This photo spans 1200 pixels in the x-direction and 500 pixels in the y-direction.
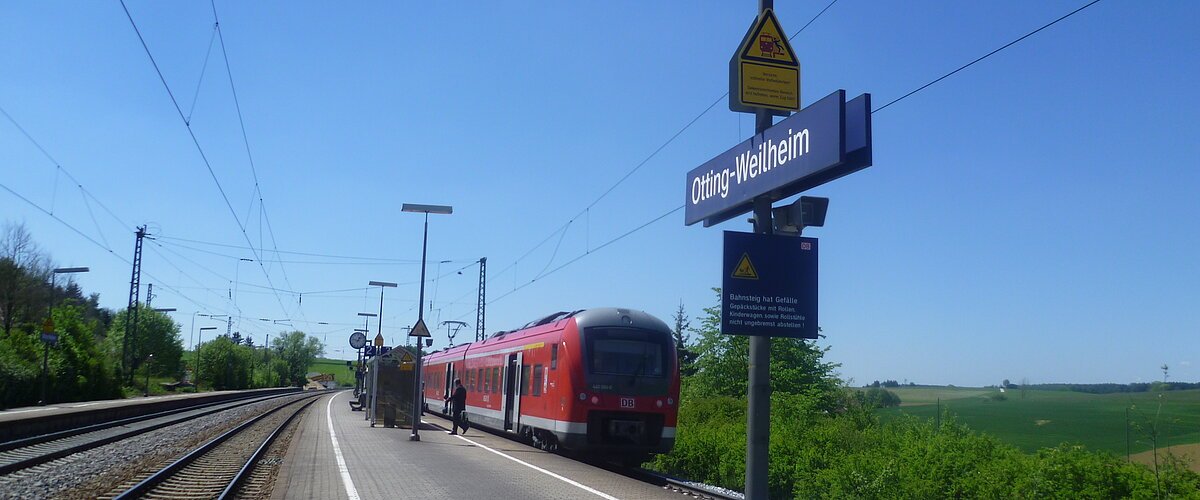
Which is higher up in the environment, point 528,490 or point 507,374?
point 507,374

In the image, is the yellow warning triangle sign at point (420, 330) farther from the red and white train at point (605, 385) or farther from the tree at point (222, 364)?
the tree at point (222, 364)

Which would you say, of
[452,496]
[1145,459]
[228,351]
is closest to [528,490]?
[452,496]

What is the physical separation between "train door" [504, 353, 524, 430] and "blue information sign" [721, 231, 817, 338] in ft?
46.5

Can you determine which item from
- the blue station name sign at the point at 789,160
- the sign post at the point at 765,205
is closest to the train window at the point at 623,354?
the blue station name sign at the point at 789,160

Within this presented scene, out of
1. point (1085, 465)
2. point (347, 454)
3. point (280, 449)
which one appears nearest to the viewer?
point (1085, 465)

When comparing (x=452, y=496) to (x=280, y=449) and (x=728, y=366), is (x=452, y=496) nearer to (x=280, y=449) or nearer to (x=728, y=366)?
(x=280, y=449)

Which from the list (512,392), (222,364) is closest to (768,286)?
(512,392)

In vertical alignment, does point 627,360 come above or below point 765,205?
below

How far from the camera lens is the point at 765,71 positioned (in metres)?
9.20

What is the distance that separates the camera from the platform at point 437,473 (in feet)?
42.3

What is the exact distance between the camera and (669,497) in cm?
1348

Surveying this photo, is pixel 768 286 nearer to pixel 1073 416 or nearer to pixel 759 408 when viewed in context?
pixel 759 408

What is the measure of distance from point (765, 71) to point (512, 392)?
51.1 feet

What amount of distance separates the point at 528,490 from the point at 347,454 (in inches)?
269
